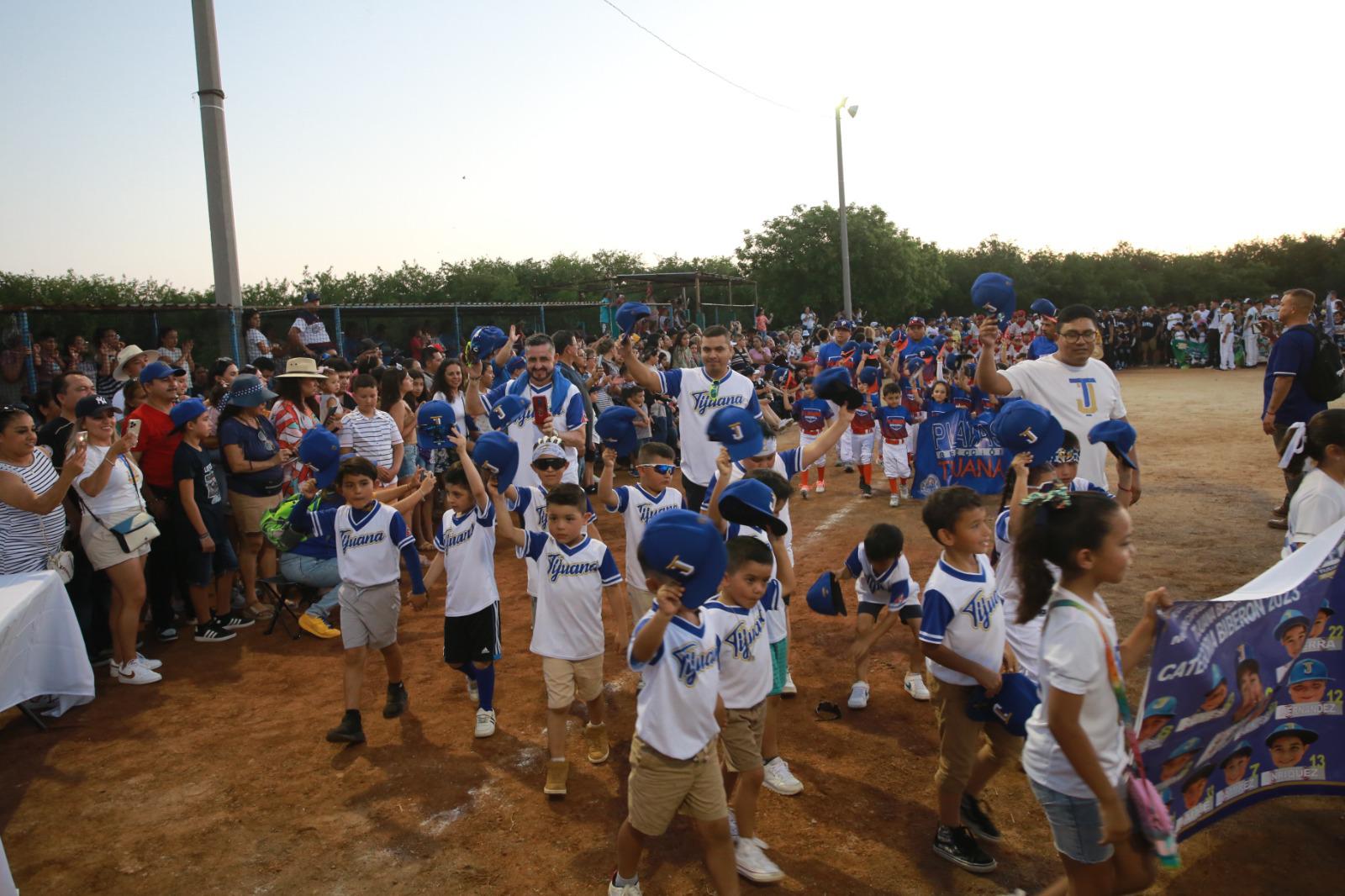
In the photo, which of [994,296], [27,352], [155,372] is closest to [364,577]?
[155,372]

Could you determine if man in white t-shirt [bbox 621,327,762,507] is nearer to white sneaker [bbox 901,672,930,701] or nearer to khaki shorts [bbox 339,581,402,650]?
white sneaker [bbox 901,672,930,701]

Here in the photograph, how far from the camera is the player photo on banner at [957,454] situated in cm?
1170

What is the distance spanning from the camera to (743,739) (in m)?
3.88

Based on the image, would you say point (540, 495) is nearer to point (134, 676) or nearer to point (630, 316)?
point (630, 316)

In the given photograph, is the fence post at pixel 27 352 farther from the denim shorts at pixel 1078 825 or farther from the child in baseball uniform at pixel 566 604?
the denim shorts at pixel 1078 825

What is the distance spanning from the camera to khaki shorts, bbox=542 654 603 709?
4.80 metres

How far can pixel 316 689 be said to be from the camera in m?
6.46

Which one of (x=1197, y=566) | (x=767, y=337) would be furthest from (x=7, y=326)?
(x=767, y=337)

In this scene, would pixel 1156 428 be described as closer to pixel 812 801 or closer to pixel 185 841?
pixel 812 801

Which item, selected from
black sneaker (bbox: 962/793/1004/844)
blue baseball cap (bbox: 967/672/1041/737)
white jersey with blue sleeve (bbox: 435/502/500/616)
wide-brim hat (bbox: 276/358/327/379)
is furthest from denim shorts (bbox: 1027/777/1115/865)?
wide-brim hat (bbox: 276/358/327/379)

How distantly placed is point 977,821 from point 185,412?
6761 millimetres

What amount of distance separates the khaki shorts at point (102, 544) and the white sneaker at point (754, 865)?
17.4 feet

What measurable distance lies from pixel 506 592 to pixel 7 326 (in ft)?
23.1

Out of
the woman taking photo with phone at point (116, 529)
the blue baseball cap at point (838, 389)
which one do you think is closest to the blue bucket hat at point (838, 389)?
the blue baseball cap at point (838, 389)
